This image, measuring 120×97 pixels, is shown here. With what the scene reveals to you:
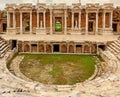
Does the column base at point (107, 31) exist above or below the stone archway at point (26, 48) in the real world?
above

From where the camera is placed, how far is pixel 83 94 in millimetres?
11211

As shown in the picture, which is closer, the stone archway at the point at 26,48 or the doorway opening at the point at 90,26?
the stone archway at the point at 26,48

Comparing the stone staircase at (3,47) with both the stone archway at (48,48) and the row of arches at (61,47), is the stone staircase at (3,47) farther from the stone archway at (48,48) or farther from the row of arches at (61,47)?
the stone archway at (48,48)

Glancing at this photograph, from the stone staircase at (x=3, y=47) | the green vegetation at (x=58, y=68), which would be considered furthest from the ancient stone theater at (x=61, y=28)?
the green vegetation at (x=58, y=68)

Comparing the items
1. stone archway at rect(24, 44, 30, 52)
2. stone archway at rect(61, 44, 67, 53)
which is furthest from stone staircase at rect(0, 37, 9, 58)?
stone archway at rect(61, 44, 67, 53)

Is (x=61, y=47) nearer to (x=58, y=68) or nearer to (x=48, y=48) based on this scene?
(x=48, y=48)

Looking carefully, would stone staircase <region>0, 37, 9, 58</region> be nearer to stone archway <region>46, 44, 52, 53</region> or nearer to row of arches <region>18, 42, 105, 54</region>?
row of arches <region>18, 42, 105, 54</region>

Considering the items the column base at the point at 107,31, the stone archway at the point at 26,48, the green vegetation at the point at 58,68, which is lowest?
the green vegetation at the point at 58,68

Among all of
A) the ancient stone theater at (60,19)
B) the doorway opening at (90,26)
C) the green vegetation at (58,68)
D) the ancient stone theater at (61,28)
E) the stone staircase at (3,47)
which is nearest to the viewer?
the green vegetation at (58,68)

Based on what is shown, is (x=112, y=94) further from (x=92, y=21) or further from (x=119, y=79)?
(x=92, y=21)

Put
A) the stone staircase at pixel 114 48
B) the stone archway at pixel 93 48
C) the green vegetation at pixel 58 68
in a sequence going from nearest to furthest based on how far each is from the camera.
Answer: the green vegetation at pixel 58 68, the stone staircase at pixel 114 48, the stone archway at pixel 93 48

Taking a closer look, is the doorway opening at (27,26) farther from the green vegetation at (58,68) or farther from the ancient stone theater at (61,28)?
the green vegetation at (58,68)

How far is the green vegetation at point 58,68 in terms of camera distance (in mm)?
18234

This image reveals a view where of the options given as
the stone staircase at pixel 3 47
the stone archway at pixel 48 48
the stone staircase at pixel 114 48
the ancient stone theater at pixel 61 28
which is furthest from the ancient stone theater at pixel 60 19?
the stone staircase at pixel 114 48
